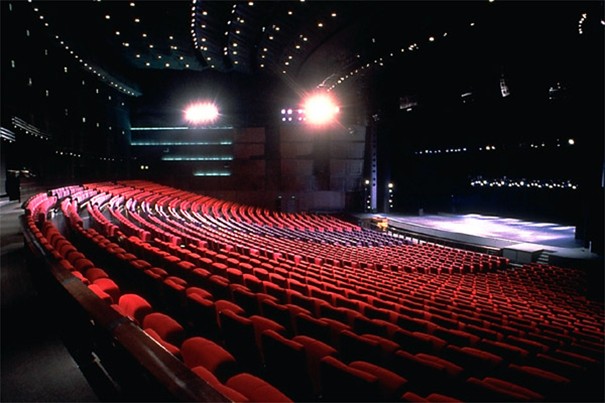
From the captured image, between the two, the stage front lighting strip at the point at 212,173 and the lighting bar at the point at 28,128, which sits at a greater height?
the lighting bar at the point at 28,128

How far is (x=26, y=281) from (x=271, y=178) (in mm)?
13073

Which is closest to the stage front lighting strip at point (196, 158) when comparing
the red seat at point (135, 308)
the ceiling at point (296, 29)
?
the ceiling at point (296, 29)

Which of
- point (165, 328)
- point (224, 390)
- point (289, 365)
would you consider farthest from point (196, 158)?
point (224, 390)

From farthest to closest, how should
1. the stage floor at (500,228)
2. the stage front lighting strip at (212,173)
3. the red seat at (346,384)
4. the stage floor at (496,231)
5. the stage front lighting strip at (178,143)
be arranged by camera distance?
1. the stage front lighting strip at (212,173)
2. the stage front lighting strip at (178,143)
3. the stage floor at (500,228)
4. the stage floor at (496,231)
5. the red seat at (346,384)

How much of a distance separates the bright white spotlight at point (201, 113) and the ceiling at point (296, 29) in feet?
7.03

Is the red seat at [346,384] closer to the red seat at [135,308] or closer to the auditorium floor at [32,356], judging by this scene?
the auditorium floor at [32,356]

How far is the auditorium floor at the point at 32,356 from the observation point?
4.97 ft

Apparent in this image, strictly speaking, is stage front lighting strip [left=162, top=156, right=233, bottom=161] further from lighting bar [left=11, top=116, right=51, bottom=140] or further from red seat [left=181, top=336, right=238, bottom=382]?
red seat [left=181, top=336, right=238, bottom=382]

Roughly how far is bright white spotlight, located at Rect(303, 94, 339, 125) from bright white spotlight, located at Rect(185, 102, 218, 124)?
136 inches

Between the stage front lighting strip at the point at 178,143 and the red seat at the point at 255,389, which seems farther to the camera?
the stage front lighting strip at the point at 178,143

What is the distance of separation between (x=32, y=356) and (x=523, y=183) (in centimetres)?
1546

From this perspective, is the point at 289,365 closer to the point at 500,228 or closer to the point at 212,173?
the point at 500,228

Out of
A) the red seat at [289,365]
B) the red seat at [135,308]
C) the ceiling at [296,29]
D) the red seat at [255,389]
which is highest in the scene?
the ceiling at [296,29]

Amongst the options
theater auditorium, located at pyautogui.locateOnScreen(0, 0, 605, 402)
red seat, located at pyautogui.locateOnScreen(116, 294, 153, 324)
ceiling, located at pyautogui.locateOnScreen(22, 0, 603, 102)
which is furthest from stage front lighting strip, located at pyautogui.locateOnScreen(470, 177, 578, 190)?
red seat, located at pyautogui.locateOnScreen(116, 294, 153, 324)
